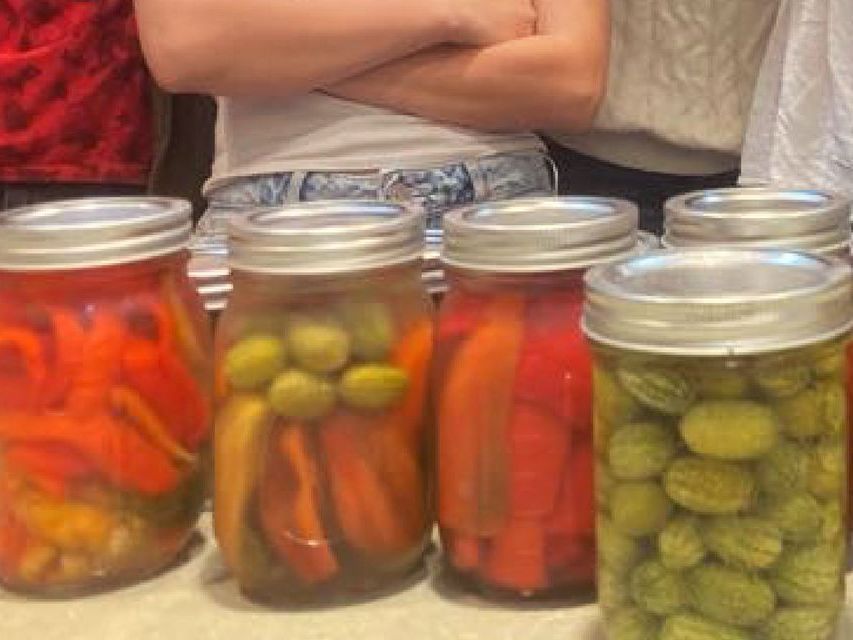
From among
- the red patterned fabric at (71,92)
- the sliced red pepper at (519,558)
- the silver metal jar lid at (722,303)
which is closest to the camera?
the silver metal jar lid at (722,303)

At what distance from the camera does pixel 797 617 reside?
571 millimetres

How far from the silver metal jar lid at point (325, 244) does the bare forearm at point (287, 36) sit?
0.34 meters

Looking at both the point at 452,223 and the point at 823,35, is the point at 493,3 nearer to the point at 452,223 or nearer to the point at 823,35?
the point at 823,35

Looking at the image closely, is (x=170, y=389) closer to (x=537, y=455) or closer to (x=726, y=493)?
(x=537, y=455)

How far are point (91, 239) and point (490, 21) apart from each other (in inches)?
16.6

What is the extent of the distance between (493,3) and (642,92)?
0.14m

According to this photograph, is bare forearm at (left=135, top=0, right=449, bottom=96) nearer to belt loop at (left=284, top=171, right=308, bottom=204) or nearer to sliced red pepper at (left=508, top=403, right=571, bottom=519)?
belt loop at (left=284, top=171, right=308, bottom=204)

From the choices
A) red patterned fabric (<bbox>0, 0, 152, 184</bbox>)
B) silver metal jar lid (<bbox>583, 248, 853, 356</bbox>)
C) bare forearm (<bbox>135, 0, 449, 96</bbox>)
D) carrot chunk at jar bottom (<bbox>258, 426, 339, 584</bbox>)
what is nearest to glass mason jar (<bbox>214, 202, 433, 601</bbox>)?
carrot chunk at jar bottom (<bbox>258, 426, 339, 584</bbox>)

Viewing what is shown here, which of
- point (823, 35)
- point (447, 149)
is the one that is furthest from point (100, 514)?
point (823, 35)

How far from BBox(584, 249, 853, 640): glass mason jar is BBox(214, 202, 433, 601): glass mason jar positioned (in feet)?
0.39

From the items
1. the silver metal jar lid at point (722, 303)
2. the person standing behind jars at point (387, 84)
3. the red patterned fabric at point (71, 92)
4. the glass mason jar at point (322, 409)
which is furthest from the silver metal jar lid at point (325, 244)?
the red patterned fabric at point (71, 92)

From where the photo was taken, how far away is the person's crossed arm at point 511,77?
104cm

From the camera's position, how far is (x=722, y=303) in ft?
1.82

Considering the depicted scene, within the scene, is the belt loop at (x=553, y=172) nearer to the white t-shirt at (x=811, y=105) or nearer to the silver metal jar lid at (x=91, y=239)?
the white t-shirt at (x=811, y=105)
